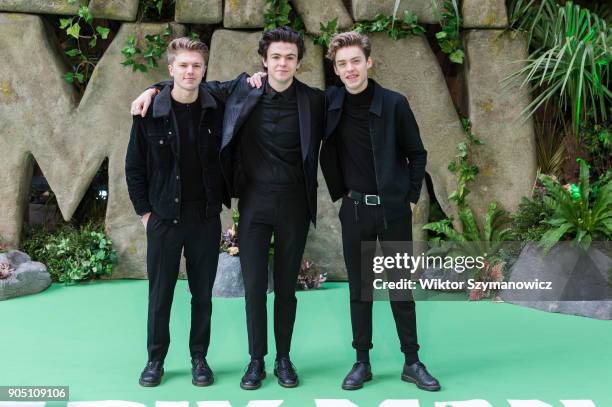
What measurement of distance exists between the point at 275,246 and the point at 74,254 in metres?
3.58

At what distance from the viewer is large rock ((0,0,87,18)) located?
22.9ft

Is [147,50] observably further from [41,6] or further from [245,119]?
[245,119]

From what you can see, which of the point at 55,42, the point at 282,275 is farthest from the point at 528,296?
the point at 55,42

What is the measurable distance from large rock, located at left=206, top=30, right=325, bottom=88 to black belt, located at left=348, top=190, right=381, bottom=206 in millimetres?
Answer: 3103

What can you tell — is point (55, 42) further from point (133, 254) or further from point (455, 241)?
point (455, 241)

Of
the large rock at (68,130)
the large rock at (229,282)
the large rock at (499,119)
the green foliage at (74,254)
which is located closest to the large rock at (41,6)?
the large rock at (68,130)

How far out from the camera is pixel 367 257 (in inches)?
165

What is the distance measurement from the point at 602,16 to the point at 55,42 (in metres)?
5.26

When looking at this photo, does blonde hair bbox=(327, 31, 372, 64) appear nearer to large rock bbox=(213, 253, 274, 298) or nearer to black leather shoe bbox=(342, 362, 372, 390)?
black leather shoe bbox=(342, 362, 372, 390)

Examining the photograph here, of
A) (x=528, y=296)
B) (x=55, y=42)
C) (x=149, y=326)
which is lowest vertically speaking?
(x=528, y=296)

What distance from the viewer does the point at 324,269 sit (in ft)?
23.7

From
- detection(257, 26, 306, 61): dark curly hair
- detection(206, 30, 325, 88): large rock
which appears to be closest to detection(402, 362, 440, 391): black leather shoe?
detection(257, 26, 306, 61): dark curly hair

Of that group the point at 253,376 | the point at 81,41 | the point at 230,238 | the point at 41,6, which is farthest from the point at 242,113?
the point at 81,41

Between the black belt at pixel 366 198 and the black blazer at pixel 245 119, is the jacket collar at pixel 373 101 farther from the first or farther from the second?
the black belt at pixel 366 198
